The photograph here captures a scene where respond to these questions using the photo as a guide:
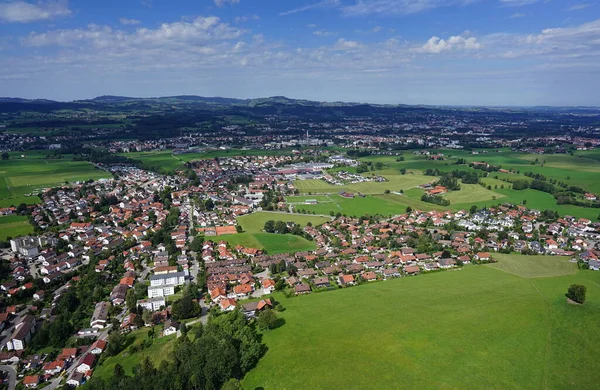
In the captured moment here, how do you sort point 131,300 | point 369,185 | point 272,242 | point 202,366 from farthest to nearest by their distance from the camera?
point 369,185 → point 272,242 → point 131,300 → point 202,366

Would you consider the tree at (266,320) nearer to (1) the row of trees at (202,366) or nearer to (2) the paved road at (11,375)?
(1) the row of trees at (202,366)

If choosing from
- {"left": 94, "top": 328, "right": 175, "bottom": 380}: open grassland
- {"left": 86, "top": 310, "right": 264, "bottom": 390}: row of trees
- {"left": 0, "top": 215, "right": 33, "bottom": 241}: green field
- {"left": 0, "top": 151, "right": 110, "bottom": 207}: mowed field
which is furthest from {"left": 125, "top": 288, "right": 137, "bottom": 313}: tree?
{"left": 0, "top": 151, "right": 110, "bottom": 207}: mowed field

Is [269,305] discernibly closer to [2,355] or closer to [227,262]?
[227,262]

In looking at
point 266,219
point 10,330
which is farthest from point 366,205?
point 10,330

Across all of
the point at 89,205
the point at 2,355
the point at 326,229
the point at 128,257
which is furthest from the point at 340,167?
the point at 2,355

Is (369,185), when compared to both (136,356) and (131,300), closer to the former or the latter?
(131,300)

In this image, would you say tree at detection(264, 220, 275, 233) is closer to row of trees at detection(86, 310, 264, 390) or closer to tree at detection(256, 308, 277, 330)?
tree at detection(256, 308, 277, 330)
